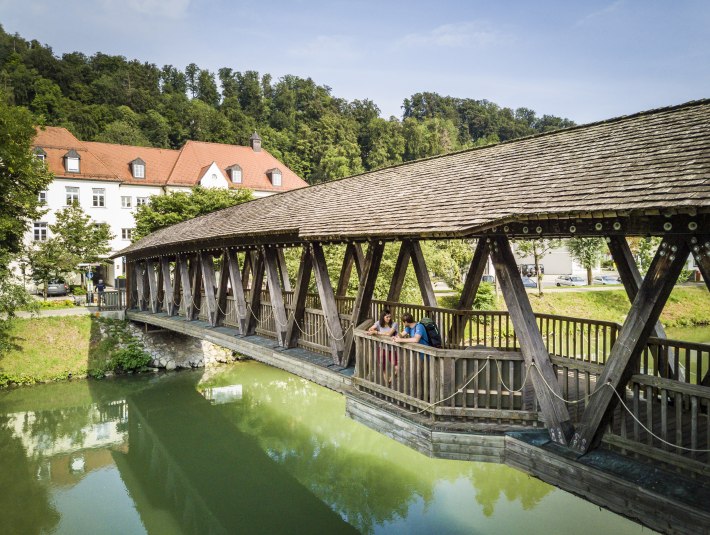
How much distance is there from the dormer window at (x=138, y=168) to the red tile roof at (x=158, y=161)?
0.36 metres

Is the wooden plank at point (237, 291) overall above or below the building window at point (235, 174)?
below

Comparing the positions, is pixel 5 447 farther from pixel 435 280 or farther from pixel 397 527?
pixel 435 280

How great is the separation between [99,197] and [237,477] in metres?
30.9

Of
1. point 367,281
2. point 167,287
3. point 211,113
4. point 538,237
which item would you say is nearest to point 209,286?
point 167,287

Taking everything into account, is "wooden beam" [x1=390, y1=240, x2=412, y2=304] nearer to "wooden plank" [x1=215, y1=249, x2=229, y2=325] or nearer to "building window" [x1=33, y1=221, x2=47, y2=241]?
"wooden plank" [x1=215, y1=249, x2=229, y2=325]

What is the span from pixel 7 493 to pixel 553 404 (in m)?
11.2

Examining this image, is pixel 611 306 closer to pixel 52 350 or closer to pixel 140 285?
pixel 140 285

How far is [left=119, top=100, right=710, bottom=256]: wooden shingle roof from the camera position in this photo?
4574 mm

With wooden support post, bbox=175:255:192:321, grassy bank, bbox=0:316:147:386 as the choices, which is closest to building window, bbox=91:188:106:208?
grassy bank, bbox=0:316:147:386

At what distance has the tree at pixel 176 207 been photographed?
2836 centimetres

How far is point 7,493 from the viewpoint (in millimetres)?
10883

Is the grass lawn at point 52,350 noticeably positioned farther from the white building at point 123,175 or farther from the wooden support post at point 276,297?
the white building at point 123,175

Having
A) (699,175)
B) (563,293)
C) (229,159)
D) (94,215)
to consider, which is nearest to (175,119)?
(229,159)

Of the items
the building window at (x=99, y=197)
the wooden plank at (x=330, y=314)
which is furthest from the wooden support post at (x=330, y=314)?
the building window at (x=99, y=197)
